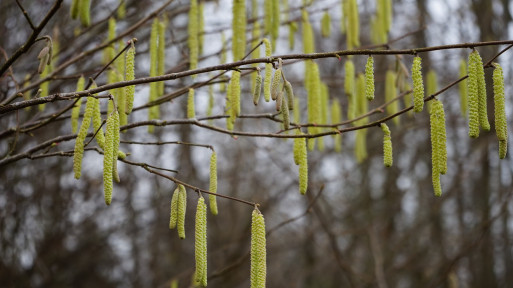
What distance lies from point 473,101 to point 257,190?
6868 millimetres

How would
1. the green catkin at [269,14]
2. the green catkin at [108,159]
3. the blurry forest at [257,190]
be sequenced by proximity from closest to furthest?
the green catkin at [108,159] → the green catkin at [269,14] → the blurry forest at [257,190]

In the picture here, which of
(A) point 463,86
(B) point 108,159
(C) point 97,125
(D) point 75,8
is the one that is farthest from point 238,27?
(A) point 463,86

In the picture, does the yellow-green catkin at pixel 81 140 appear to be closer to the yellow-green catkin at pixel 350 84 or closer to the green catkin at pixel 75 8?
the green catkin at pixel 75 8

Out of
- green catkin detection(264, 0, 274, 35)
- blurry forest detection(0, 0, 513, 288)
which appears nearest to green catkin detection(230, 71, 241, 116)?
green catkin detection(264, 0, 274, 35)

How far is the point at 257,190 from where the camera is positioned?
8.52m

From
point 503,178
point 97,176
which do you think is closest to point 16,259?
point 97,176

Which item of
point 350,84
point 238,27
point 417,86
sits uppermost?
point 238,27

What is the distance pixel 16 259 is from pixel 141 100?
185 cm

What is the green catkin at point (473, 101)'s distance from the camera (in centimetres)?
172

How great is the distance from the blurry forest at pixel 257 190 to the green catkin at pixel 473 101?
182cm

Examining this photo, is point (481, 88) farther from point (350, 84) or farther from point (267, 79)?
point (350, 84)

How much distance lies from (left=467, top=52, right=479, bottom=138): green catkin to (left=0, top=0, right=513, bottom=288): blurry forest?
1.82 m

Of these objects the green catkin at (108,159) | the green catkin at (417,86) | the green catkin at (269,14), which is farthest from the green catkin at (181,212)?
the green catkin at (269,14)

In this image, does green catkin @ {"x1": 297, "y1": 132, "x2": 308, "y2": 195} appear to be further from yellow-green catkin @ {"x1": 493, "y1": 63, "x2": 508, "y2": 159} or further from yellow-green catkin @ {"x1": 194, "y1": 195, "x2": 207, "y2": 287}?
yellow-green catkin @ {"x1": 493, "y1": 63, "x2": 508, "y2": 159}
